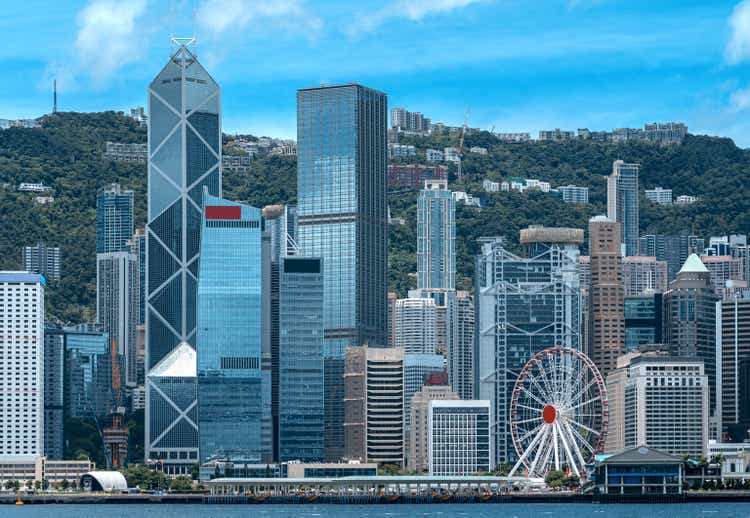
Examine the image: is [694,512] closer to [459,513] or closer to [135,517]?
[459,513]

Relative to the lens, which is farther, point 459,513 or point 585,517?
point 459,513

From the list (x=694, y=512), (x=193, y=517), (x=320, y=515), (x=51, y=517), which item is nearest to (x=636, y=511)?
(x=694, y=512)

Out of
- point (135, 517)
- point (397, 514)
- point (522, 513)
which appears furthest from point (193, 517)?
point (522, 513)

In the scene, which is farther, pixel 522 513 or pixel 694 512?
pixel 522 513

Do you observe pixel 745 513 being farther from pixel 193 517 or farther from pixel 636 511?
pixel 193 517

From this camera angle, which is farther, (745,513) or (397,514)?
(397,514)

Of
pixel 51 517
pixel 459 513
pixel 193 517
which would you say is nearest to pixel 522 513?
pixel 459 513

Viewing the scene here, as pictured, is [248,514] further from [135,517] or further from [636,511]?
[636,511]
